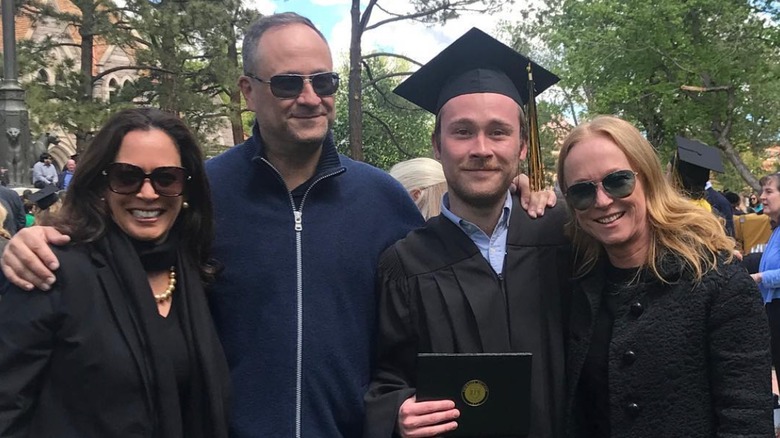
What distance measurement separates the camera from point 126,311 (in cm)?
221

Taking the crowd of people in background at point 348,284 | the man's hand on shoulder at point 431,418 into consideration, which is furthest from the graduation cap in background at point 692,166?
the man's hand on shoulder at point 431,418

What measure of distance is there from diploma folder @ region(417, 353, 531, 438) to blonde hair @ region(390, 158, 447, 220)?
1856mm

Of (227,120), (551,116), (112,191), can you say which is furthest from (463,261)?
(551,116)

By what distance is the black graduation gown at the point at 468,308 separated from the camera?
238cm

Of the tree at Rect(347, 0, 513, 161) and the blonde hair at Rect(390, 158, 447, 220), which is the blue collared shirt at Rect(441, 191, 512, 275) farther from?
the tree at Rect(347, 0, 513, 161)

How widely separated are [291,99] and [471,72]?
69 centimetres

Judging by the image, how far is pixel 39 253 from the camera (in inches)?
82.5

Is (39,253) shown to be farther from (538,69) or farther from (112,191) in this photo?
(538,69)

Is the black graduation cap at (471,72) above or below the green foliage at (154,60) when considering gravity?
below

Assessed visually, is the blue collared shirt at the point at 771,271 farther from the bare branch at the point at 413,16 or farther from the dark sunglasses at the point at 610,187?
the bare branch at the point at 413,16

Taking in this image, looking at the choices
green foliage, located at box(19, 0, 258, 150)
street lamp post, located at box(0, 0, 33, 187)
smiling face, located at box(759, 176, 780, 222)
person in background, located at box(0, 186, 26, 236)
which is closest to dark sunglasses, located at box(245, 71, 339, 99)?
smiling face, located at box(759, 176, 780, 222)

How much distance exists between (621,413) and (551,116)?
1303 inches

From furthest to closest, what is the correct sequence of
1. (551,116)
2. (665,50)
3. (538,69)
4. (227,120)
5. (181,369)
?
1. (551,116)
2. (665,50)
3. (227,120)
4. (538,69)
5. (181,369)

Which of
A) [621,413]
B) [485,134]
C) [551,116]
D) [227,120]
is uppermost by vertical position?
[551,116]
